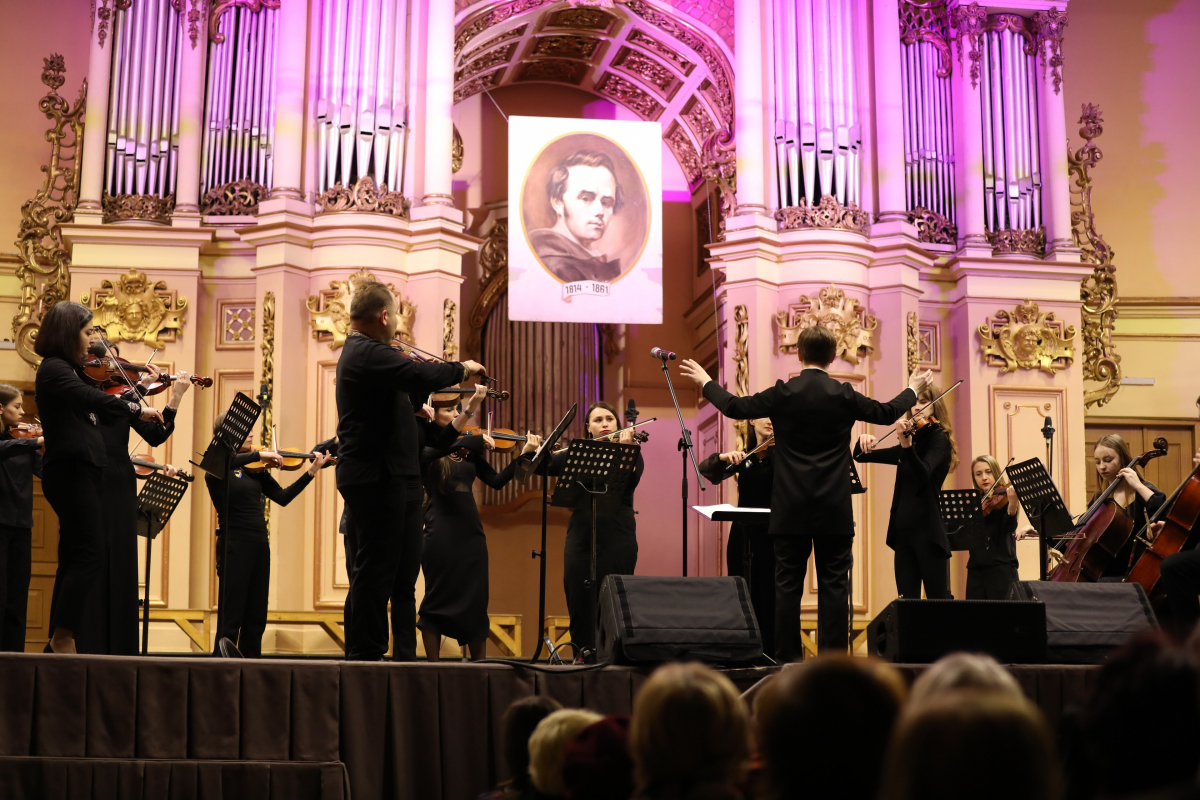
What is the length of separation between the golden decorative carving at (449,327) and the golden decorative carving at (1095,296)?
16.6ft

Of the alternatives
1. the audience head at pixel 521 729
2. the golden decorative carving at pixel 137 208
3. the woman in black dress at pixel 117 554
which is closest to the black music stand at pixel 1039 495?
the audience head at pixel 521 729

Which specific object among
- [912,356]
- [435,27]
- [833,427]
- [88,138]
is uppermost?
[435,27]

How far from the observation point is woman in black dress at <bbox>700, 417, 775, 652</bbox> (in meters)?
6.49

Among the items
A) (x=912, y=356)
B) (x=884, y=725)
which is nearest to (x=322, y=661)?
(x=884, y=725)

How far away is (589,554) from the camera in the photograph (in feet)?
21.1

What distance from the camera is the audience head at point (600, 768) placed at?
2271 mm

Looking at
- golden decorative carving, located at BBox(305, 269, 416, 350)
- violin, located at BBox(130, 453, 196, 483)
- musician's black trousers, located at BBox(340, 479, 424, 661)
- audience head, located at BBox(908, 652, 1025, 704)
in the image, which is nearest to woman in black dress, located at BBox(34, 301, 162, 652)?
musician's black trousers, located at BBox(340, 479, 424, 661)

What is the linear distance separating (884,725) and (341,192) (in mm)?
7693

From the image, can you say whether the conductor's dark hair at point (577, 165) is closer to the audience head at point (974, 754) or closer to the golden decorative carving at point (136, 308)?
the golden decorative carving at point (136, 308)

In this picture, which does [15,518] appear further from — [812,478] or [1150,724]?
[1150,724]

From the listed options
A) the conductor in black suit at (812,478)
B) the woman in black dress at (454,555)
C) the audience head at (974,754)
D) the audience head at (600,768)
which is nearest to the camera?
the audience head at (974,754)

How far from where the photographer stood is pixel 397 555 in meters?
4.57

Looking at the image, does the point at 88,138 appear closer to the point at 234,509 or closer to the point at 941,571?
the point at 234,509

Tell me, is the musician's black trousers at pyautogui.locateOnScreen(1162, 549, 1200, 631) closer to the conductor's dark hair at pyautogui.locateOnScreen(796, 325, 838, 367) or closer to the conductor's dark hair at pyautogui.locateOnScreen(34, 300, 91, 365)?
the conductor's dark hair at pyautogui.locateOnScreen(796, 325, 838, 367)
